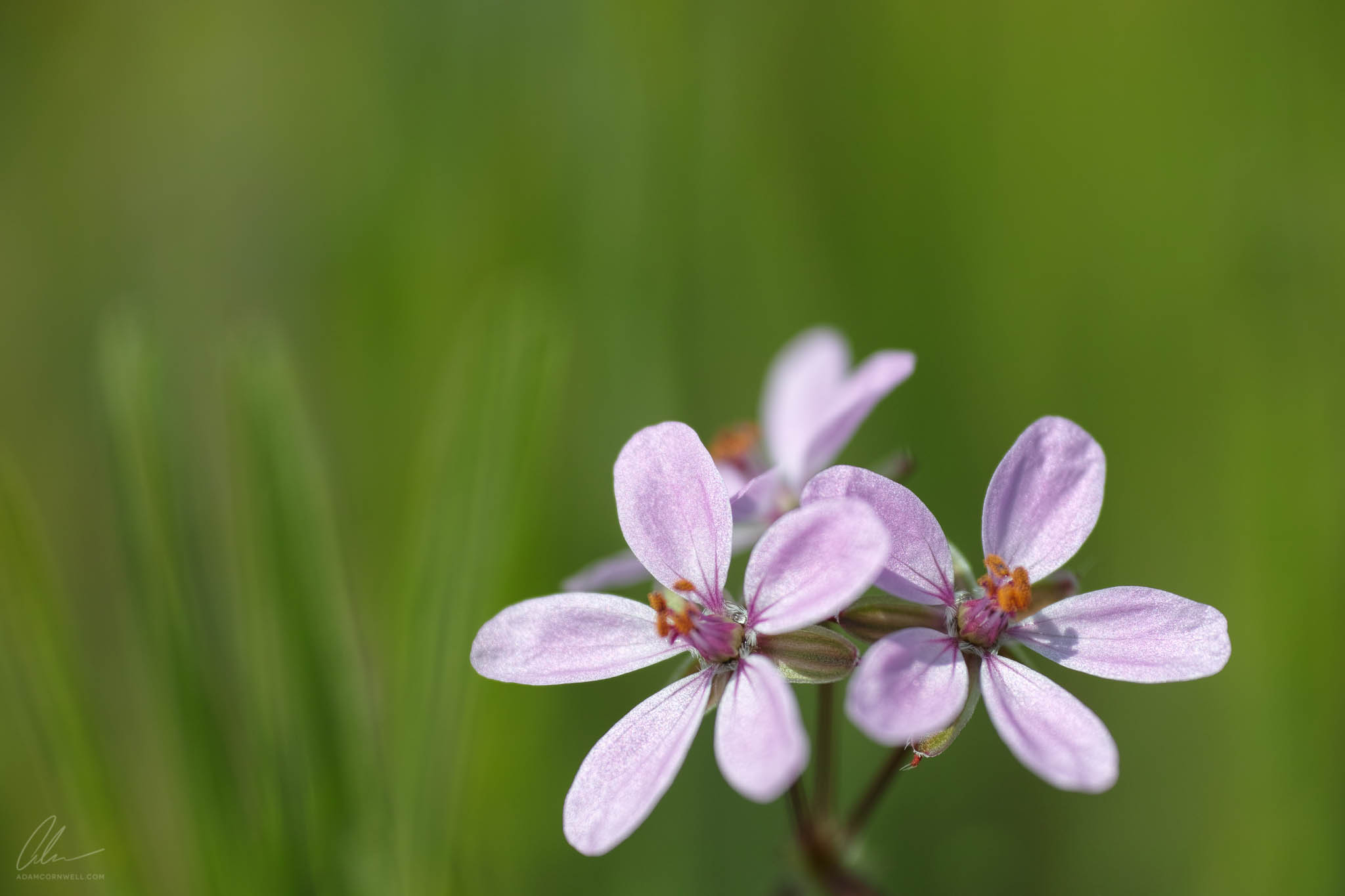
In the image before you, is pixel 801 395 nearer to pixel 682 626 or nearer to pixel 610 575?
pixel 610 575

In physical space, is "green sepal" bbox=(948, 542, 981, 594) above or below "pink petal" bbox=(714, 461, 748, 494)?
below

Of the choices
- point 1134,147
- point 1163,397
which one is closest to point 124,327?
point 1163,397

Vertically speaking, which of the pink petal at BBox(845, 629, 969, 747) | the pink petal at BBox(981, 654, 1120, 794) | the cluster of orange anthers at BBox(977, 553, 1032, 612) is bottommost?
the pink petal at BBox(981, 654, 1120, 794)

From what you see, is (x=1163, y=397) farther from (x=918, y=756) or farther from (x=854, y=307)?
(x=918, y=756)
